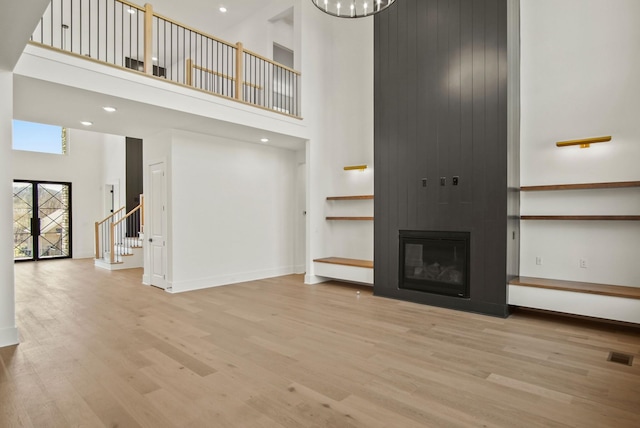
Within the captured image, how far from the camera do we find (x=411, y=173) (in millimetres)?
4980

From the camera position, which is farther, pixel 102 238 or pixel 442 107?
pixel 102 238

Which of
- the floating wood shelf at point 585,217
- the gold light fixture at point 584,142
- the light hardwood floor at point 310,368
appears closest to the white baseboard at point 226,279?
the light hardwood floor at point 310,368

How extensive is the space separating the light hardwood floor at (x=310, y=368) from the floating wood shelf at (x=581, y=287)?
0.42 meters

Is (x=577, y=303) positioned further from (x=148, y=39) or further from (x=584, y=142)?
(x=148, y=39)

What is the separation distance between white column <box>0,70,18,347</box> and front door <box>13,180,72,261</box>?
27.6ft

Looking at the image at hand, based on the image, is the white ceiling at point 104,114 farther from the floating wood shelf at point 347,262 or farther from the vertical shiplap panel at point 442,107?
the vertical shiplap panel at point 442,107

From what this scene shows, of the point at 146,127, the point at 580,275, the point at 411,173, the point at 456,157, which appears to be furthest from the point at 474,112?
the point at 146,127

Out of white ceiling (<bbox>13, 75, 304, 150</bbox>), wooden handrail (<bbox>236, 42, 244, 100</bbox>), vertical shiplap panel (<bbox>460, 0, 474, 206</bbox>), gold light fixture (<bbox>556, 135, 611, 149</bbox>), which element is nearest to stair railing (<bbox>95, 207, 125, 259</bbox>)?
white ceiling (<bbox>13, 75, 304, 150</bbox>)

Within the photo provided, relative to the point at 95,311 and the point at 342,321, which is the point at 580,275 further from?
the point at 95,311

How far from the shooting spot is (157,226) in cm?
614

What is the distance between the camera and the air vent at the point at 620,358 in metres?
2.91

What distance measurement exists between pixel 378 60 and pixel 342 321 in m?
3.89

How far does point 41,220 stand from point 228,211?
7559 mm

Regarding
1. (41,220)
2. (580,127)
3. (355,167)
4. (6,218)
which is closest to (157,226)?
(6,218)
